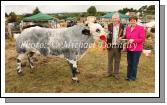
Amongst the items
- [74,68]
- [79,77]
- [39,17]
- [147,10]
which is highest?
[147,10]

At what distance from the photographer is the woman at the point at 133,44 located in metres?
7.61

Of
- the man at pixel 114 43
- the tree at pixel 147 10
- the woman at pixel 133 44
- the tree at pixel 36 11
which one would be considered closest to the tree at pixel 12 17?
the tree at pixel 36 11

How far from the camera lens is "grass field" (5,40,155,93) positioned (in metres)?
7.78

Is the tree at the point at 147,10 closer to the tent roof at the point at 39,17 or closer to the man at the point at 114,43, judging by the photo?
the man at the point at 114,43

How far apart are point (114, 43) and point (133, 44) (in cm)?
33

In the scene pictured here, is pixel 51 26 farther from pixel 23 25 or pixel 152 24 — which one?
pixel 152 24

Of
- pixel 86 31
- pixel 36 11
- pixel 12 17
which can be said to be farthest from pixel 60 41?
pixel 12 17

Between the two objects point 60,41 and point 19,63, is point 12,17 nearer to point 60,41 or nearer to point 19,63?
point 19,63

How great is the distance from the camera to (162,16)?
7707 mm

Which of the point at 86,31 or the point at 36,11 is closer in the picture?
the point at 86,31

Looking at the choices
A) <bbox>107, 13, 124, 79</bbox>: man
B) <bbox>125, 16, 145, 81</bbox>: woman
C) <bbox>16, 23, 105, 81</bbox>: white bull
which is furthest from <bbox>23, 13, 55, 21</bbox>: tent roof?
<bbox>125, 16, 145, 81</bbox>: woman

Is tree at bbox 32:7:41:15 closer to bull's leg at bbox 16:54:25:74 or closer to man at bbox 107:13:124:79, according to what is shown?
bull's leg at bbox 16:54:25:74

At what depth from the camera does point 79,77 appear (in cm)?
785

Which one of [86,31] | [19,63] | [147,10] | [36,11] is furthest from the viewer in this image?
[19,63]
